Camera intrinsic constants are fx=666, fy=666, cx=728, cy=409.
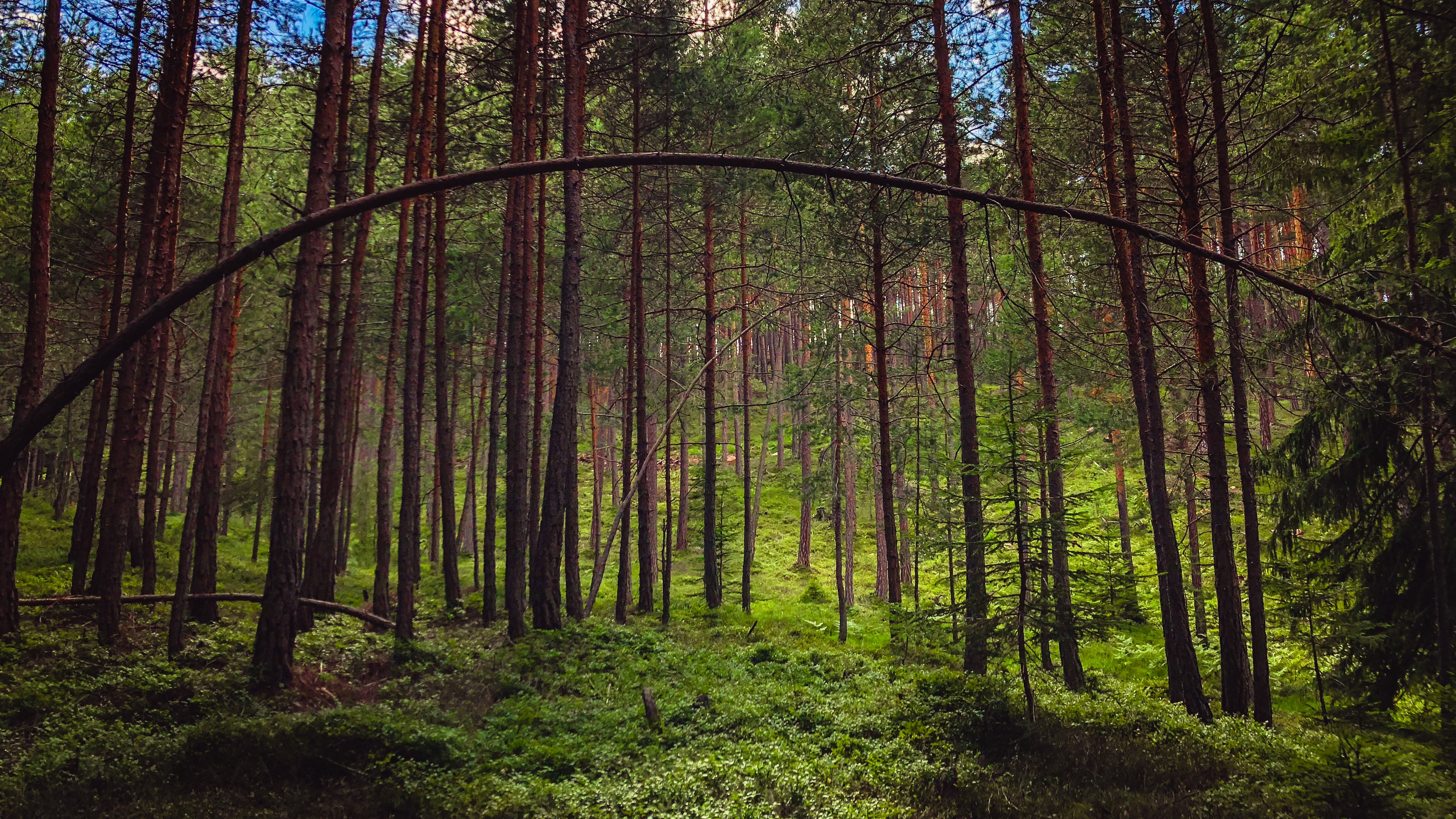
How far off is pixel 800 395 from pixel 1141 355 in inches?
316

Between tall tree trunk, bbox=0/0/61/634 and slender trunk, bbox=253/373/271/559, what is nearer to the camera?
tall tree trunk, bbox=0/0/61/634

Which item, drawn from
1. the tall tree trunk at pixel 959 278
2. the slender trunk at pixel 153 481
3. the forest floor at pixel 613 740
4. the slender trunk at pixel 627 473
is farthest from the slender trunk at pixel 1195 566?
the slender trunk at pixel 153 481

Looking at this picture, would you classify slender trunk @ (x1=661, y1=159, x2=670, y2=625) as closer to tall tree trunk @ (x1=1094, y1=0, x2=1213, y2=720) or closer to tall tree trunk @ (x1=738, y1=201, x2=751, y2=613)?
tall tree trunk @ (x1=738, y1=201, x2=751, y2=613)

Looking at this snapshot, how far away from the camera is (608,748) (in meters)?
8.13

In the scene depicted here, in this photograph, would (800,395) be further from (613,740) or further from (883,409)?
(613,740)

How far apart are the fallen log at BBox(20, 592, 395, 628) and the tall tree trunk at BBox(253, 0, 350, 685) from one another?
0.66 meters

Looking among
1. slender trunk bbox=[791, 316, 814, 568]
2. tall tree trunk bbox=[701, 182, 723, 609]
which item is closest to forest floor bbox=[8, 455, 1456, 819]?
tall tree trunk bbox=[701, 182, 723, 609]

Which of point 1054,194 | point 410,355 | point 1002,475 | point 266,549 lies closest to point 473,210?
point 410,355

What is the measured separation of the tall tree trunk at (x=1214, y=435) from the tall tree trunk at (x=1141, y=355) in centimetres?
54

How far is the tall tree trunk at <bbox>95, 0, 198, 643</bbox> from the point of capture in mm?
10008

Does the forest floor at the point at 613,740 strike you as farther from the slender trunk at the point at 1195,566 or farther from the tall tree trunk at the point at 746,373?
the tall tree trunk at the point at 746,373

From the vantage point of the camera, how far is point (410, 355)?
45.8 ft

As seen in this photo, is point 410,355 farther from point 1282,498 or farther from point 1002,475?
point 1282,498

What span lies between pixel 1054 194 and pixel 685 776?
12626mm
